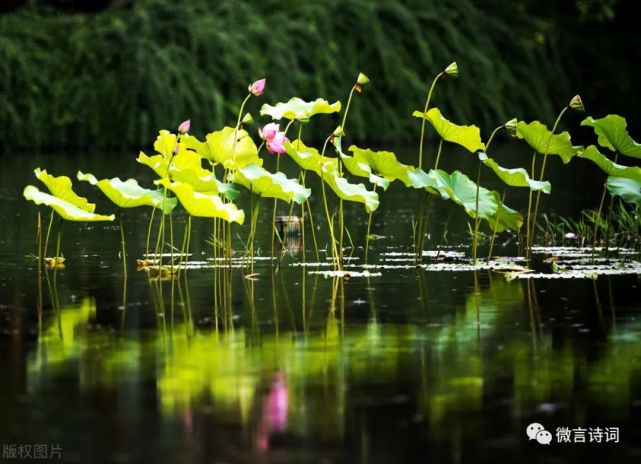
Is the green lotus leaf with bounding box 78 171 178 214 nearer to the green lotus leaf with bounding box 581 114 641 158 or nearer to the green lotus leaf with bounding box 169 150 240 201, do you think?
the green lotus leaf with bounding box 169 150 240 201

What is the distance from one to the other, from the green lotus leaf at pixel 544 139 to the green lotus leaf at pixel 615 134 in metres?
0.14

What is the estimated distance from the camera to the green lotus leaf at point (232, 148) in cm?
745

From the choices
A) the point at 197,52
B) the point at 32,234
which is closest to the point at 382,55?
the point at 197,52

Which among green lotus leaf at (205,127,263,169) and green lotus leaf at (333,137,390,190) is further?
green lotus leaf at (205,127,263,169)

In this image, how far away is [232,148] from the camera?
7.47 meters

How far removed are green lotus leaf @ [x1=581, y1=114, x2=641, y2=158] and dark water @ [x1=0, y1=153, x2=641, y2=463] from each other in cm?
102

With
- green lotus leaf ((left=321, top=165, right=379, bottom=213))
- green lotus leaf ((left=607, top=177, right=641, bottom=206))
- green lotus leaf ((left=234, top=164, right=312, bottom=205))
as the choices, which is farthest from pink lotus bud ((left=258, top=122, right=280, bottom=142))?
green lotus leaf ((left=607, top=177, right=641, bottom=206))

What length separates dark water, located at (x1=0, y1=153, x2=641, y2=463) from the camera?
369 centimetres

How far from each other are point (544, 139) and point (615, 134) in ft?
1.19

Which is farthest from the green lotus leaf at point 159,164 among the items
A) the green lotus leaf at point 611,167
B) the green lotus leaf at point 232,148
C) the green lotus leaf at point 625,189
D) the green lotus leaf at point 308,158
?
the green lotus leaf at point 625,189

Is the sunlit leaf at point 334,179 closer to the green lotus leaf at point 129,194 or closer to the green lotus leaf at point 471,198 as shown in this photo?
the green lotus leaf at point 471,198

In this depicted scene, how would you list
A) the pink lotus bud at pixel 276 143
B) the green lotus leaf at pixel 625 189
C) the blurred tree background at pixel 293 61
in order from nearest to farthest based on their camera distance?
the pink lotus bud at pixel 276 143 < the green lotus leaf at pixel 625 189 < the blurred tree background at pixel 293 61

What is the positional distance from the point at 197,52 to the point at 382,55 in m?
2.85

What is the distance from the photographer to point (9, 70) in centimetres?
1866
